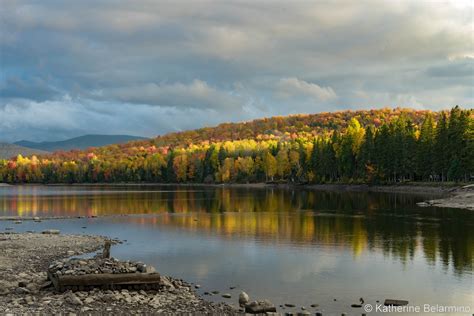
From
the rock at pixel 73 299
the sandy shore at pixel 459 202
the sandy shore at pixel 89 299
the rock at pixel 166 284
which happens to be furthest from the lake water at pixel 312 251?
the sandy shore at pixel 459 202

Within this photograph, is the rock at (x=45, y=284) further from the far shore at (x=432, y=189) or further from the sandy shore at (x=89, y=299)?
the far shore at (x=432, y=189)

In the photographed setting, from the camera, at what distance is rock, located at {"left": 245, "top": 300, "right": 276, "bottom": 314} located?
2538 centimetres

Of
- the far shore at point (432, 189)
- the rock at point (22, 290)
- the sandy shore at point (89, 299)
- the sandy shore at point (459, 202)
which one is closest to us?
the sandy shore at point (89, 299)

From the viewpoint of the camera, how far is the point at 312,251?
144 feet

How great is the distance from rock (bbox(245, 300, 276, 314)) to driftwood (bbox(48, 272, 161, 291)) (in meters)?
→ 5.83

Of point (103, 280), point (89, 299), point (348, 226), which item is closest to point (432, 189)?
point (348, 226)

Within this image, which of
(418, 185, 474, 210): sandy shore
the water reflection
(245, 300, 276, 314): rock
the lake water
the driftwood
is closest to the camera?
(245, 300, 276, 314): rock

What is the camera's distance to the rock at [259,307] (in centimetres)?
2538

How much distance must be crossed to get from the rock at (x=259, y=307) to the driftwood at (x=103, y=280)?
19.1 ft

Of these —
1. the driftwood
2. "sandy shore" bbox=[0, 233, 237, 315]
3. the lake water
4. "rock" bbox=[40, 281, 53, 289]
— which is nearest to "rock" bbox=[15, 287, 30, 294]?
"sandy shore" bbox=[0, 233, 237, 315]

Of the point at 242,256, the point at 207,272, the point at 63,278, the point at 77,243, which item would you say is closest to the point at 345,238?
the point at 242,256

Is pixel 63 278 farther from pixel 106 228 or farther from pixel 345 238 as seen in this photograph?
pixel 106 228

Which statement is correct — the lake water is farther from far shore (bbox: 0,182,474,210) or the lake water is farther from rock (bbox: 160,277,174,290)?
far shore (bbox: 0,182,474,210)

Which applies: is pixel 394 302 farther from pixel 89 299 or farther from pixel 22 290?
pixel 22 290
